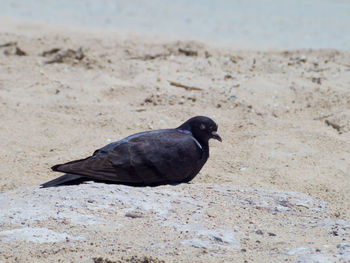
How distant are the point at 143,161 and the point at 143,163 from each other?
0.06 feet

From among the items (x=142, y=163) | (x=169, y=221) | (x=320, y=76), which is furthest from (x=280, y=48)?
(x=169, y=221)

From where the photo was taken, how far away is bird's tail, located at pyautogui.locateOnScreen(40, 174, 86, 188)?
4366mm

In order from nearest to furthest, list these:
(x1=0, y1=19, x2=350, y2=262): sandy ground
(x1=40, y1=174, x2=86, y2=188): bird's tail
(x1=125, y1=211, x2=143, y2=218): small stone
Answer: (x1=125, y1=211, x2=143, y2=218): small stone → (x1=40, y1=174, x2=86, y2=188): bird's tail → (x1=0, y1=19, x2=350, y2=262): sandy ground

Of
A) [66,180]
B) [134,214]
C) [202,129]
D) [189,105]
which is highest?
[202,129]

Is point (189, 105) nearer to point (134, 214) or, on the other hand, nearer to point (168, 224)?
point (134, 214)

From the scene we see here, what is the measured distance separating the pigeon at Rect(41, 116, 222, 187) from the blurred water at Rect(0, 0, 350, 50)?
16.9ft

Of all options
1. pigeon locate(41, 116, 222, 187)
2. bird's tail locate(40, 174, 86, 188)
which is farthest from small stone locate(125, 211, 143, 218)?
bird's tail locate(40, 174, 86, 188)

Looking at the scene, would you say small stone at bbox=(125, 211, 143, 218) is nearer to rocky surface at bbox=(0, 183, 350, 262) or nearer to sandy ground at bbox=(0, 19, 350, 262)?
rocky surface at bbox=(0, 183, 350, 262)

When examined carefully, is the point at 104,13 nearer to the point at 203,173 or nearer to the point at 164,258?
the point at 203,173

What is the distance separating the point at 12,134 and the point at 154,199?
2378 millimetres

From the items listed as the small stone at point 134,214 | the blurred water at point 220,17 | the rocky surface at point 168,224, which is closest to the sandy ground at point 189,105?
the rocky surface at point 168,224

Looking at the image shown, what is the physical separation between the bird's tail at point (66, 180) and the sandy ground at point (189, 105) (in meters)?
0.35

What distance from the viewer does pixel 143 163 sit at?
4.42 meters

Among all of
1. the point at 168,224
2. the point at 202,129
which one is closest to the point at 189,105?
the point at 202,129
